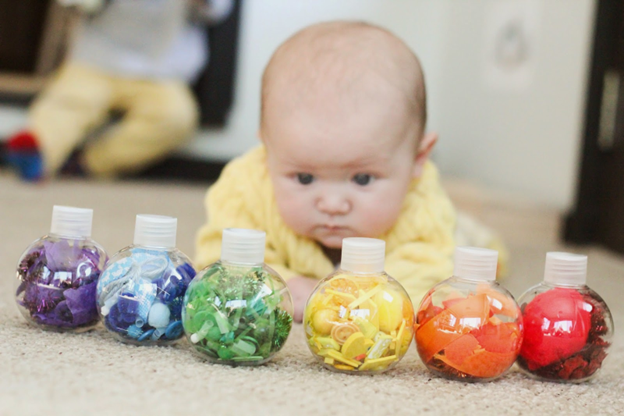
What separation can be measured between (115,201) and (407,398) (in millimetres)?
1529

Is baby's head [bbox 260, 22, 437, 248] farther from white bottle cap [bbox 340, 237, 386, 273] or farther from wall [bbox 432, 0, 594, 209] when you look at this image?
wall [bbox 432, 0, 594, 209]

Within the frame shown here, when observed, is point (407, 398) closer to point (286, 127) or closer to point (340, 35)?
point (286, 127)

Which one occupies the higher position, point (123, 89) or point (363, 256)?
point (123, 89)

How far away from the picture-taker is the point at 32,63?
2.94m

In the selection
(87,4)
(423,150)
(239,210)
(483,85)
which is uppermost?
(87,4)

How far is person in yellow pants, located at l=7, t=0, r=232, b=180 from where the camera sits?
7.83 feet

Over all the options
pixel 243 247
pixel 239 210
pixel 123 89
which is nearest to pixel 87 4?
pixel 123 89

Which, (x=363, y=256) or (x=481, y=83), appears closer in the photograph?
(x=363, y=256)

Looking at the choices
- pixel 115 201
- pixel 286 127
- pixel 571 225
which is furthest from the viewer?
pixel 115 201

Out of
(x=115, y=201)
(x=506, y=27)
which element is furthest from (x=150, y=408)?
(x=506, y=27)

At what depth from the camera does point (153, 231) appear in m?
0.73

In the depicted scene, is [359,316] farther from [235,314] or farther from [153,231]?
[153,231]

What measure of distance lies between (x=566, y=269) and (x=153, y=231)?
0.42 metres

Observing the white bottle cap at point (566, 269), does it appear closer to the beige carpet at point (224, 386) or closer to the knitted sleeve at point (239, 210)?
the beige carpet at point (224, 386)
